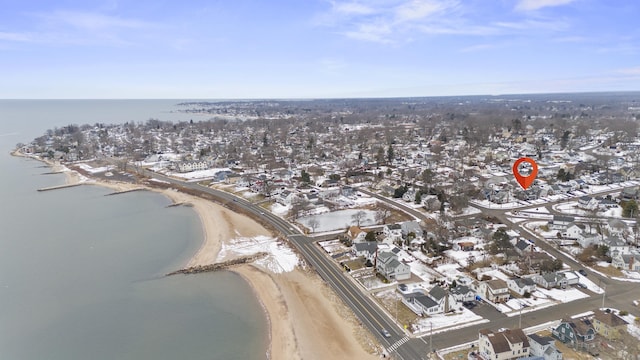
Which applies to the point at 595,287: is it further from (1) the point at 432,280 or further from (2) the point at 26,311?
(2) the point at 26,311

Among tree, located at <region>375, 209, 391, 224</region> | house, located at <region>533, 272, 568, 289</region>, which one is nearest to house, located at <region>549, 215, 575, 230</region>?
house, located at <region>533, 272, 568, 289</region>

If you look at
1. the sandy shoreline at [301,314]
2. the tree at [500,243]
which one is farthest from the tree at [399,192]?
the sandy shoreline at [301,314]

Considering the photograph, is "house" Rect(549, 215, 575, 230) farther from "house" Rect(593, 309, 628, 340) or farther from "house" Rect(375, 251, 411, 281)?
"house" Rect(375, 251, 411, 281)

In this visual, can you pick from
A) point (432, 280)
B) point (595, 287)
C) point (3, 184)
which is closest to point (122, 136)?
point (3, 184)

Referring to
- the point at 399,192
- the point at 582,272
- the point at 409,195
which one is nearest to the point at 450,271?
the point at 582,272

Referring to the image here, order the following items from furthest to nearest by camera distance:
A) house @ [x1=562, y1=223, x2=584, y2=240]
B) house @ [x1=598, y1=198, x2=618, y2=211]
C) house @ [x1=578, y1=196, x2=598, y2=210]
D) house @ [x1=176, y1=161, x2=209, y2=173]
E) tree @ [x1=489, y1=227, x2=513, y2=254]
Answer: house @ [x1=176, y1=161, x2=209, y2=173]
house @ [x1=578, y1=196, x2=598, y2=210]
house @ [x1=598, y1=198, x2=618, y2=211]
house @ [x1=562, y1=223, x2=584, y2=240]
tree @ [x1=489, y1=227, x2=513, y2=254]

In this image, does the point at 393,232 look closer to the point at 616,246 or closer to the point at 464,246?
the point at 464,246
